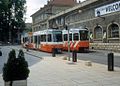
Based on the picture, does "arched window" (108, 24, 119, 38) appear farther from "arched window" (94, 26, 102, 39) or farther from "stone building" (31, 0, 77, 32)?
"stone building" (31, 0, 77, 32)

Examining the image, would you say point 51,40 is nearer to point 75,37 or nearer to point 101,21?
point 75,37

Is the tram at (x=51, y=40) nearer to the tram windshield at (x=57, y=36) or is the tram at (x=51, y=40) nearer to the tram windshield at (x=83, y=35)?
the tram windshield at (x=57, y=36)

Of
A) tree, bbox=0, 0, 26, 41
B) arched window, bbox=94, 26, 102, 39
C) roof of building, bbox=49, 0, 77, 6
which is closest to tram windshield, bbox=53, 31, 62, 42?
arched window, bbox=94, 26, 102, 39

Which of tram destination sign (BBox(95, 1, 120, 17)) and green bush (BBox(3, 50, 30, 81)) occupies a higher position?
tram destination sign (BBox(95, 1, 120, 17))

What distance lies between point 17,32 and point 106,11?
2339 inches

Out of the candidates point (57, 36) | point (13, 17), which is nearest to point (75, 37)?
point (57, 36)

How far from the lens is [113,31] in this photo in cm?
3747

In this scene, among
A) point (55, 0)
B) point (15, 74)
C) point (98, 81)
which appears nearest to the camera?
point (15, 74)

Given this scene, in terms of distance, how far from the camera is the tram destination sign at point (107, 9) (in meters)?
34.2

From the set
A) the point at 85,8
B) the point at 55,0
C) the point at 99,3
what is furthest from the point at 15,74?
the point at 55,0

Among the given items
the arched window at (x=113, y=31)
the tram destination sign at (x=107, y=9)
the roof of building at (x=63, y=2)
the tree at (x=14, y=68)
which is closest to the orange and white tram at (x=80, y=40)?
the tram destination sign at (x=107, y=9)

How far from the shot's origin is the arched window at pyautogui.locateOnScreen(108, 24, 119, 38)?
36525mm

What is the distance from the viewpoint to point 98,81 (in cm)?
1106

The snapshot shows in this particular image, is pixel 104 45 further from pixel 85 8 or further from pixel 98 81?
pixel 98 81
